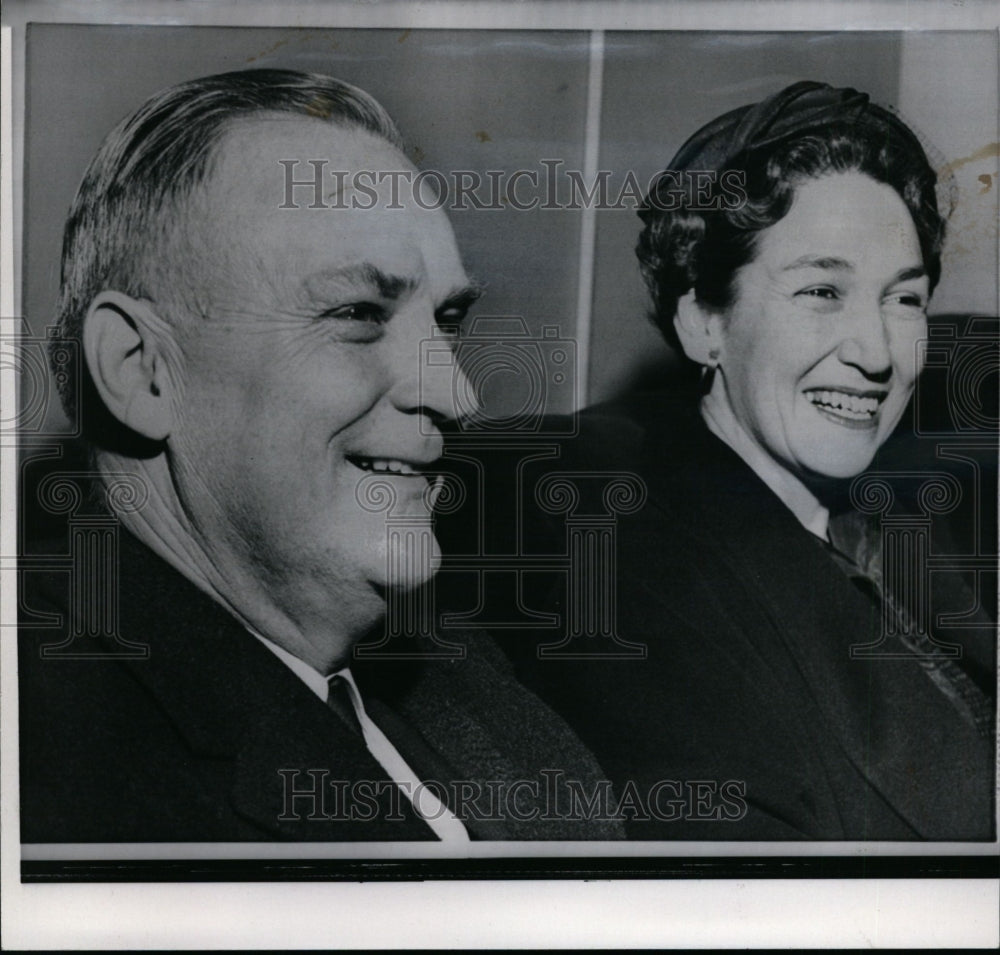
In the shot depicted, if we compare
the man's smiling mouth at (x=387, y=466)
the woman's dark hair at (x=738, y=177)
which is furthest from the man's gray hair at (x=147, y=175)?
the woman's dark hair at (x=738, y=177)

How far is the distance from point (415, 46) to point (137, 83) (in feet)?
2.30

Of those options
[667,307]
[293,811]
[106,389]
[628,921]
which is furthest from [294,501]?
[628,921]

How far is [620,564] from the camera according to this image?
10.2ft

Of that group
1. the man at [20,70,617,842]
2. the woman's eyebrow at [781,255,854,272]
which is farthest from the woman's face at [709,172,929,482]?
the man at [20,70,617,842]

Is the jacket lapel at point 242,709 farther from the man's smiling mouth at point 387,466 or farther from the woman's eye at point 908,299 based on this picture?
the woman's eye at point 908,299

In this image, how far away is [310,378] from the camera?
3.00m

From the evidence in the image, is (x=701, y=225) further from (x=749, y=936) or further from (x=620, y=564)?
(x=749, y=936)

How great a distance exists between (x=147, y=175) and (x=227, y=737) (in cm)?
140

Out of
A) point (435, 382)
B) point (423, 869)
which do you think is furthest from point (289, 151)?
point (423, 869)

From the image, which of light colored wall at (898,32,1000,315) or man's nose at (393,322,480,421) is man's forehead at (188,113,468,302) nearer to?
man's nose at (393,322,480,421)

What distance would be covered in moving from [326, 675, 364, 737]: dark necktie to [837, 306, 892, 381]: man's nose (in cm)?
151

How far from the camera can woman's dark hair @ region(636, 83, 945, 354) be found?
3.08 metres

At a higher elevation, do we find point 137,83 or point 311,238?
point 137,83

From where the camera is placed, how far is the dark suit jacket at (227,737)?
304 centimetres
